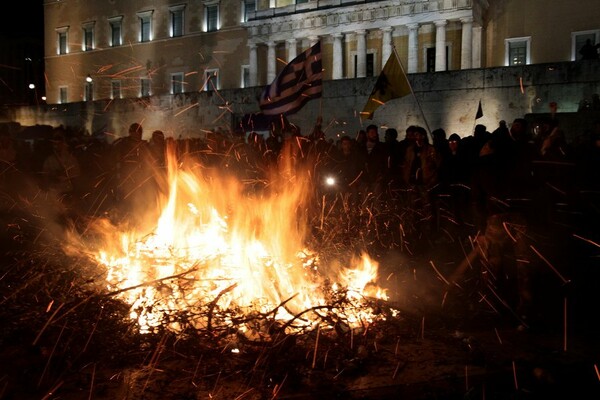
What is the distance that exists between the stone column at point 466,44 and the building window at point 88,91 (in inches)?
1518

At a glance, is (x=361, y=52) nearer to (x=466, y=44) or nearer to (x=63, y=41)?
(x=466, y=44)

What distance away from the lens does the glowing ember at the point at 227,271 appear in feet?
17.4

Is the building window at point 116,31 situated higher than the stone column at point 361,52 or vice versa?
the building window at point 116,31

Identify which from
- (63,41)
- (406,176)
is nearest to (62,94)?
(63,41)

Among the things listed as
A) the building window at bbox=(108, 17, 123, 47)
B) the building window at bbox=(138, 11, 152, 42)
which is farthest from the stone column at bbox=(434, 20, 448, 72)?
the building window at bbox=(108, 17, 123, 47)

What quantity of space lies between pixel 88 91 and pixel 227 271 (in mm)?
57494

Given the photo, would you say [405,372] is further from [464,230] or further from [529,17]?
[529,17]

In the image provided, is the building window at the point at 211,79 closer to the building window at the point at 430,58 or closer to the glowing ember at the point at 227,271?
the building window at the point at 430,58

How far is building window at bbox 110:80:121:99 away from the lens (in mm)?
55753

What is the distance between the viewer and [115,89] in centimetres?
5606

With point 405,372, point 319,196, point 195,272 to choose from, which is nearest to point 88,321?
point 195,272

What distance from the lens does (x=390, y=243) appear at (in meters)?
8.74

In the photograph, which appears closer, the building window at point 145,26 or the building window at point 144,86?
the building window at point 145,26

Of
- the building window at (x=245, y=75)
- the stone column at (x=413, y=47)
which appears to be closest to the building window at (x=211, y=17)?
the building window at (x=245, y=75)
